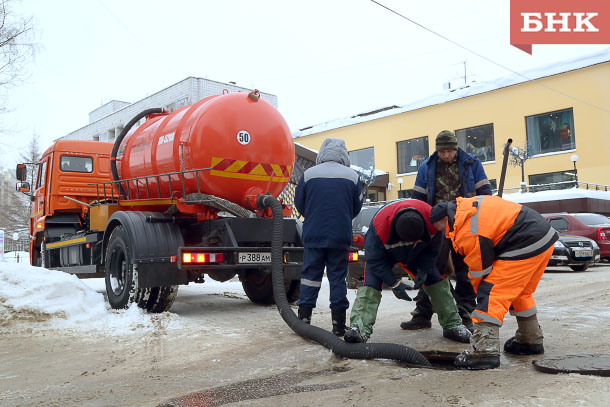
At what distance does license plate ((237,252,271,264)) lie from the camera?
620cm

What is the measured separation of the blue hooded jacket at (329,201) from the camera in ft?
16.4

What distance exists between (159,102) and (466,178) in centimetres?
2550

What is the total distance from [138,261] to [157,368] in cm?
230

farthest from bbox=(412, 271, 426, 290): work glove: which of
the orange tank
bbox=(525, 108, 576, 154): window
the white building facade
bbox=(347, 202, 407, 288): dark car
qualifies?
bbox=(525, 108, 576, 154): window

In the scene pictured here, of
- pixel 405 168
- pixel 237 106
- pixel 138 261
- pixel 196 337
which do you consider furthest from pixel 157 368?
pixel 405 168

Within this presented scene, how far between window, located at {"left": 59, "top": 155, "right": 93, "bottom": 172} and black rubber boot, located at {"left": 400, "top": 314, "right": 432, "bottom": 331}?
681 cm

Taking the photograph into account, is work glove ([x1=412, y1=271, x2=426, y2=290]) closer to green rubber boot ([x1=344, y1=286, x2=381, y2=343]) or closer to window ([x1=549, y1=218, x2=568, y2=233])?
green rubber boot ([x1=344, y1=286, x2=381, y2=343])

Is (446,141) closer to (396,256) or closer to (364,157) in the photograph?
(396,256)

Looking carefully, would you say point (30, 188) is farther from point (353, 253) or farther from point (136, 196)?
point (353, 253)

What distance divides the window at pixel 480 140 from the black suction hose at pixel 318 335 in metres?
24.7

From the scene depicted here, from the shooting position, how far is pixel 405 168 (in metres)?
Answer: 33.1

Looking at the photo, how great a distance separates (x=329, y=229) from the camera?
4973mm

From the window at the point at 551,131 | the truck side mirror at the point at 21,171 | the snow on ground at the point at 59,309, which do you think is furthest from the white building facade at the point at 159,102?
the window at the point at 551,131

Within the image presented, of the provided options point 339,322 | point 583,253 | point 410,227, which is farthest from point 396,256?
point 583,253
